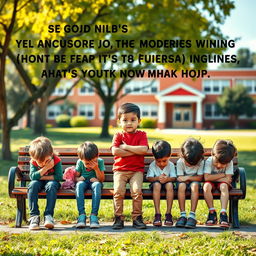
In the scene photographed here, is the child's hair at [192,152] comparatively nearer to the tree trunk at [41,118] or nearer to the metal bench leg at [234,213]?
the metal bench leg at [234,213]

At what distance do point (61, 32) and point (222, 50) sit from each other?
589 cm

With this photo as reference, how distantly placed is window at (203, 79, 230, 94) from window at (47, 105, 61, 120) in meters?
17.0

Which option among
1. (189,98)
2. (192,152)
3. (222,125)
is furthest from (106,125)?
(192,152)

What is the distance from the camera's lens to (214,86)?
48.2 metres

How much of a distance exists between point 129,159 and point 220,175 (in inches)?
43.5

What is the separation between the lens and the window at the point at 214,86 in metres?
48.2

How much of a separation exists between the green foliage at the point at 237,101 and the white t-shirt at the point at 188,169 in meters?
40.6

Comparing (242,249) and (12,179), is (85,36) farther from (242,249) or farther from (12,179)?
(242,249)

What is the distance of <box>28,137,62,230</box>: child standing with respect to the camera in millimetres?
5180

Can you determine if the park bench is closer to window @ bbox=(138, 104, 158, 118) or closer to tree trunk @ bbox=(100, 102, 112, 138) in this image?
tree trunk @ bbox=(100, 102, 112, 138)

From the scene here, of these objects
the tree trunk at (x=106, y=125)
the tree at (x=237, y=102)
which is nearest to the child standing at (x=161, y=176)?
the tree trunk at (x=106, y=125)

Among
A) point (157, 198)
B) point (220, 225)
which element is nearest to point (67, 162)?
point (157, 198)

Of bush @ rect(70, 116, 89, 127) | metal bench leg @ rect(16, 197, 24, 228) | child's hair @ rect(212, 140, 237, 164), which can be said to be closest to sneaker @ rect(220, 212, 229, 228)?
child's hair @ rect(212, 140, 237, 164)

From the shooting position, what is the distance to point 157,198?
523 centimetres
